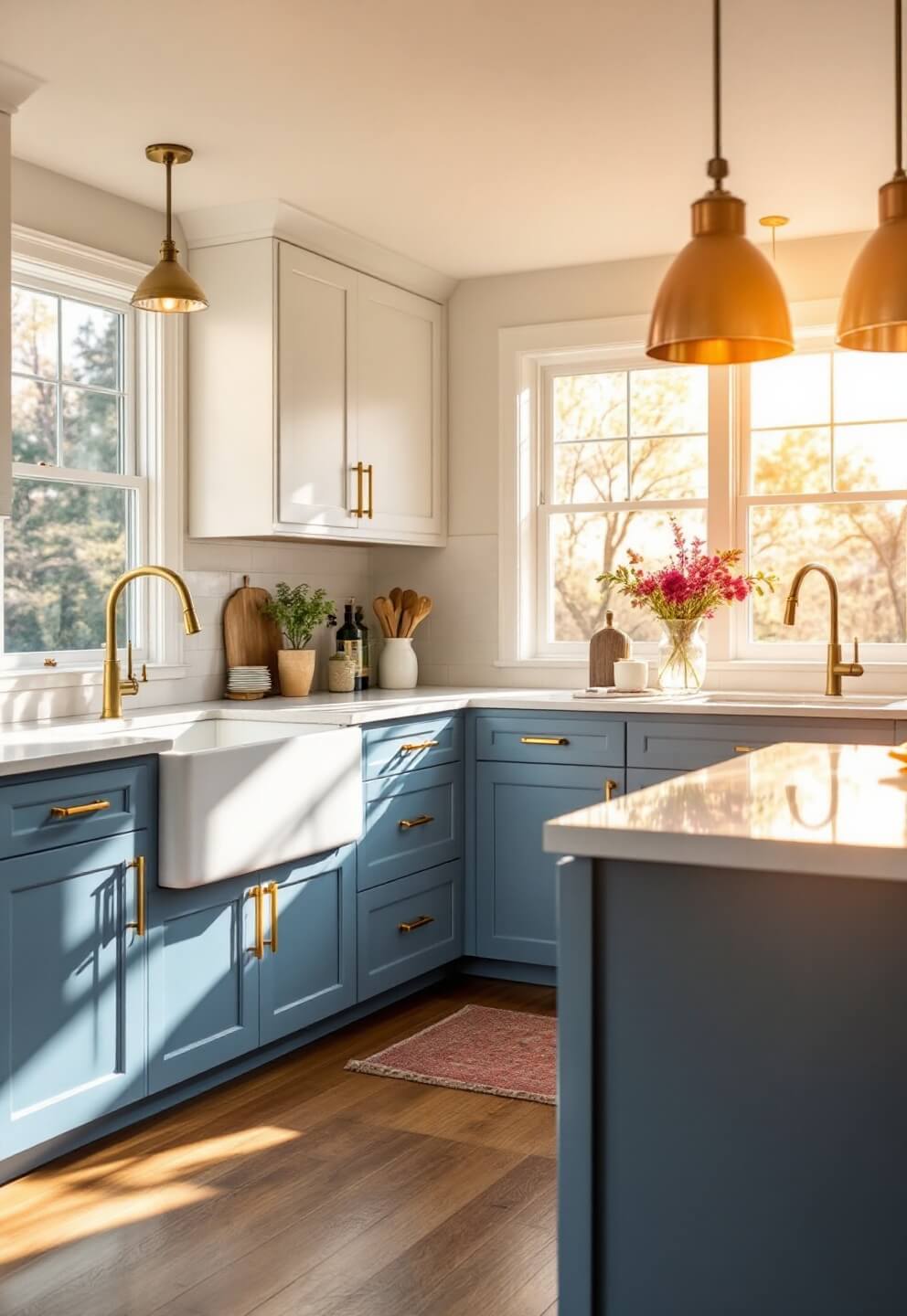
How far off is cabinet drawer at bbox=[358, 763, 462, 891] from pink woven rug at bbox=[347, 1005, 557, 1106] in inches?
19.3

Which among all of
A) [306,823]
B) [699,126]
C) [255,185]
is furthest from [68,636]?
[699,126]

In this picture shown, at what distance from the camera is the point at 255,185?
13.4ft

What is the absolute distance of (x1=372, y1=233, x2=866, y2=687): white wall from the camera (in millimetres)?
5119

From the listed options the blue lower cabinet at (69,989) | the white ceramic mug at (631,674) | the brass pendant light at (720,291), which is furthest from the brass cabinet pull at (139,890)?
the white ceramic mug at (631,674)

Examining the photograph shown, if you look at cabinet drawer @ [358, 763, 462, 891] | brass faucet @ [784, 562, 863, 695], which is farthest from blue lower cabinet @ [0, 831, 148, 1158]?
brass faucet @ [784, 562, 863, 695]

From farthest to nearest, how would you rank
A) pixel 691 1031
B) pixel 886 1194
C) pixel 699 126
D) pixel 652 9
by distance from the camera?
pixel 699 126, pixel 652 9, pixel 691 1031, pixel 886 1194

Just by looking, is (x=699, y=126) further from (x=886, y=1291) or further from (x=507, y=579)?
(x=886, y=1291)

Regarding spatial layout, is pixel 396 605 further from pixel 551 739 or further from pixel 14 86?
pixel 14 86

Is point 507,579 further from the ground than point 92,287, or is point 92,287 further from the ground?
point 92,287

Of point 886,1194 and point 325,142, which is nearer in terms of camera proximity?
point 886,1194

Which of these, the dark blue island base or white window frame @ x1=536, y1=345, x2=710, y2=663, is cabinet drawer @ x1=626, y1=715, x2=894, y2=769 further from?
the dark blue island base

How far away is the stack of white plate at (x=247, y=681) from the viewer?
14.9 feet

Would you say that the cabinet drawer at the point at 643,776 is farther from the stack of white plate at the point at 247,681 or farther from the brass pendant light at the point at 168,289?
the brass pendant light at the point at 168,289

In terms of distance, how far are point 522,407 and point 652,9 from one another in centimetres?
236
